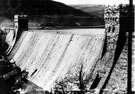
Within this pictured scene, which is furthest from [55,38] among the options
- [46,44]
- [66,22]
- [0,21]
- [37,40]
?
[0,21]

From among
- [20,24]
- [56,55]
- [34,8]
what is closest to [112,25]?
[56,55]

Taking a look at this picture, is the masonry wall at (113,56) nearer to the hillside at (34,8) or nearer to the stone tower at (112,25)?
the stone tower at (112,25)

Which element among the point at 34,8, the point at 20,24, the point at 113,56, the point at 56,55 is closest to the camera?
the point at 113,56

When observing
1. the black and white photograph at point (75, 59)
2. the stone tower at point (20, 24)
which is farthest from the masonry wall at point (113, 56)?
the stone tower at point (20, 24)

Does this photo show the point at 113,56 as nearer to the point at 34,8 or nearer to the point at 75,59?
the point at 75,59

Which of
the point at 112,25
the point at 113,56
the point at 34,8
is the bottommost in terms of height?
the point at 34,8

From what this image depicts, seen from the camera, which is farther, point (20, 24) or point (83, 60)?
point (20, 24)

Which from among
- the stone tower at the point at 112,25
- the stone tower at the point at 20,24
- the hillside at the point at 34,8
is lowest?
the hillside at the point at 34,8

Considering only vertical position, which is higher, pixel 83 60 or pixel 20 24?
pixel 20 24
